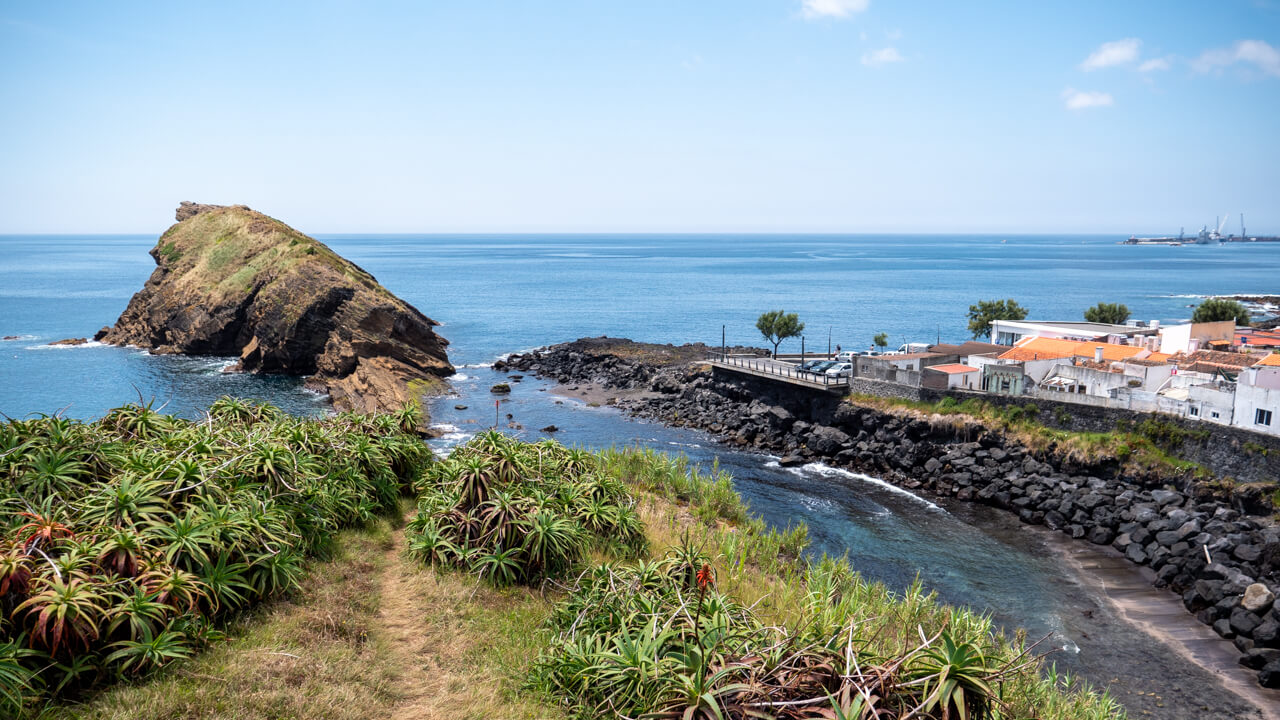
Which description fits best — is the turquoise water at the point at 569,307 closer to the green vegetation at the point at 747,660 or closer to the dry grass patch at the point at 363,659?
the dry grass patch at the point at 363,659

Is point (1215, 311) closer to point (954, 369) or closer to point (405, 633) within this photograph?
point (954, 369)

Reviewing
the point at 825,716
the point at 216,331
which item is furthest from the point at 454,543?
the point at 216,331

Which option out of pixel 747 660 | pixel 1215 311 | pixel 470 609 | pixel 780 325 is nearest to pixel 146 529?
pixel 470 609

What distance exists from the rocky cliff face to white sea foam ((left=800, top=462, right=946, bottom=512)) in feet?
87.6

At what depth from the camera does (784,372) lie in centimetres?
4688

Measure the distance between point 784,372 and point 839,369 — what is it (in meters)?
3.51

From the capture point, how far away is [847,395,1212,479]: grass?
30.5 metres

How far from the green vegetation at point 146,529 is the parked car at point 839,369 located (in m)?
32.3

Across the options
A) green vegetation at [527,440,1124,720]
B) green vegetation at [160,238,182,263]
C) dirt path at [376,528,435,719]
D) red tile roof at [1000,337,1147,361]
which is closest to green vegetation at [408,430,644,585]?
dirt path at [376,528,435,719]

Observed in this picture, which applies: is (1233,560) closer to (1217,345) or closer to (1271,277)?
(1217,345)

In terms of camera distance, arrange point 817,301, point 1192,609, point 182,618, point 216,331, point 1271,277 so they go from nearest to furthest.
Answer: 1. point 182,618
2. point 1192,609
3. point 216,331
4. point 817,301
5. point 1271,277

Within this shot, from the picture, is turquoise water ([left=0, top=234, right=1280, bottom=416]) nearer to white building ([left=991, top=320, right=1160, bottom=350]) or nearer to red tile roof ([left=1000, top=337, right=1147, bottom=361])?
white building ([left=991, top=320, right=1160, bottom=350])

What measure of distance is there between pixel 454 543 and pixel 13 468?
7.44 meters

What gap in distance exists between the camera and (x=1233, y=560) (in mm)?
23750
